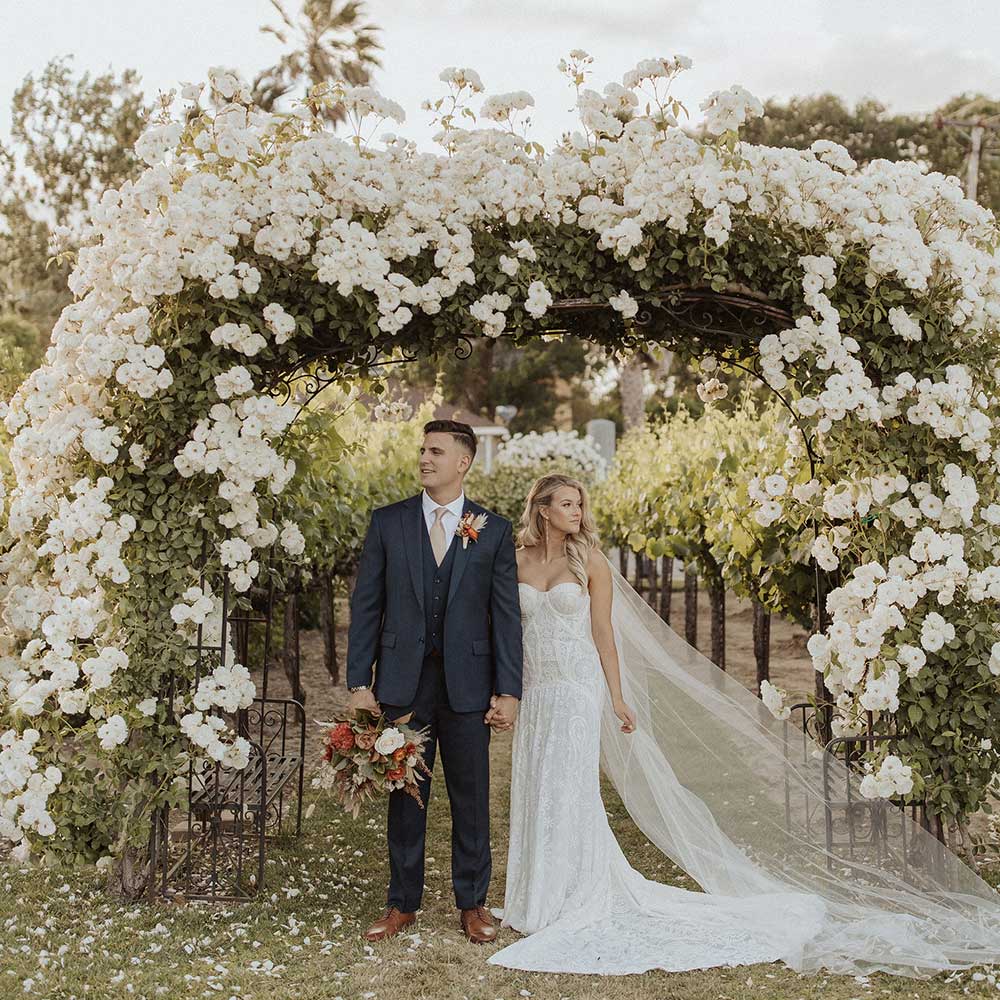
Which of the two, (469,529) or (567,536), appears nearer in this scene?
(469,529)

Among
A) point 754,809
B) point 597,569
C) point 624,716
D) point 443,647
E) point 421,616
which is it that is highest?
point 597,569

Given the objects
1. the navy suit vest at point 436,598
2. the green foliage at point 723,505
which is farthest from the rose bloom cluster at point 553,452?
the navy suit vest at point 436,598

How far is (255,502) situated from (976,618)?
3266 mm

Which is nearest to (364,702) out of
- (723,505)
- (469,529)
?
(469,529)

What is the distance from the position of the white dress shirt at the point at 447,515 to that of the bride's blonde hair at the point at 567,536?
35 centimetres

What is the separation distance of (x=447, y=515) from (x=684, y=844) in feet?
6.22

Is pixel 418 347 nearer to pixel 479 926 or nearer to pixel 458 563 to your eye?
pixel 458 563

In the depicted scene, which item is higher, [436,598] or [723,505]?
[723,505]

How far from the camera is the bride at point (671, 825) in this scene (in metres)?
4.74

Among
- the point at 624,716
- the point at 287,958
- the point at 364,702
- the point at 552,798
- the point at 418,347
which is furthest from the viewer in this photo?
the point at 418,347

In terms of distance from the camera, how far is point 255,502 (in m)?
5.21

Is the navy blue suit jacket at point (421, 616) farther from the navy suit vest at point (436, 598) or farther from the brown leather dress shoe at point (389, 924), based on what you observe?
the brown leather dress shoe at point (389, 924)

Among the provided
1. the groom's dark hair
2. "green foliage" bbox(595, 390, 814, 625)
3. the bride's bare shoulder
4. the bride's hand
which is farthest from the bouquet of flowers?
"green foliage" bbox(595, 390, 814, 625)

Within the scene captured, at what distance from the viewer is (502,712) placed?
4875mm
